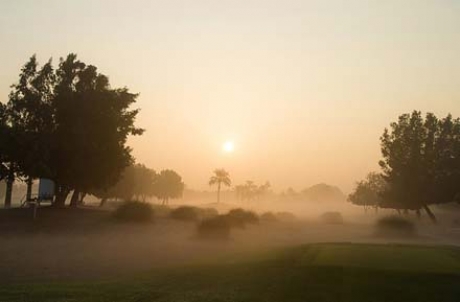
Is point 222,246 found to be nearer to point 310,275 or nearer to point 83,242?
point 83,242

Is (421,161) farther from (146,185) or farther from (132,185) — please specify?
(146,185)

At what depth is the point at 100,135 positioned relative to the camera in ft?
185

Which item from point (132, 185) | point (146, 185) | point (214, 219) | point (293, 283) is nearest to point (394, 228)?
point (214, 219)

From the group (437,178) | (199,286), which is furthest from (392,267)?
(437,178)

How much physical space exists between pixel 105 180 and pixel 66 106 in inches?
376

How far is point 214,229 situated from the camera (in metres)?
49.3

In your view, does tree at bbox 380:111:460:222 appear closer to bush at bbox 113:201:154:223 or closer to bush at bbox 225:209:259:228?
bush at bbox 225:209:259:228

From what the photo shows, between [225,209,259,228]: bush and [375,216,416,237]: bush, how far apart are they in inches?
630

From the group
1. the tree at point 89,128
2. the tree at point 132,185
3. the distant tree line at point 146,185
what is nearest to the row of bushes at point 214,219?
the tree at point 89,128

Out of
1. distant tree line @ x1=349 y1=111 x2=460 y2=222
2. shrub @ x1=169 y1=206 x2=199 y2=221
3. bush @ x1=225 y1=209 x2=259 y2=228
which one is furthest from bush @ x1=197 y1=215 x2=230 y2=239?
distant tree line @ x1=349 y1=111 x2=460 y2=222

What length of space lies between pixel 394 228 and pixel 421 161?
990 inches

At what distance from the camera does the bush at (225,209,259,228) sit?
60.5 meters

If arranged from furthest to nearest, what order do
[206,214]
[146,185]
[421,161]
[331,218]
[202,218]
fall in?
[146,185] < [331,218] < [421,161] < [206,214] < [202,218]

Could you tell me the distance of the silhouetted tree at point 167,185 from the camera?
165m
